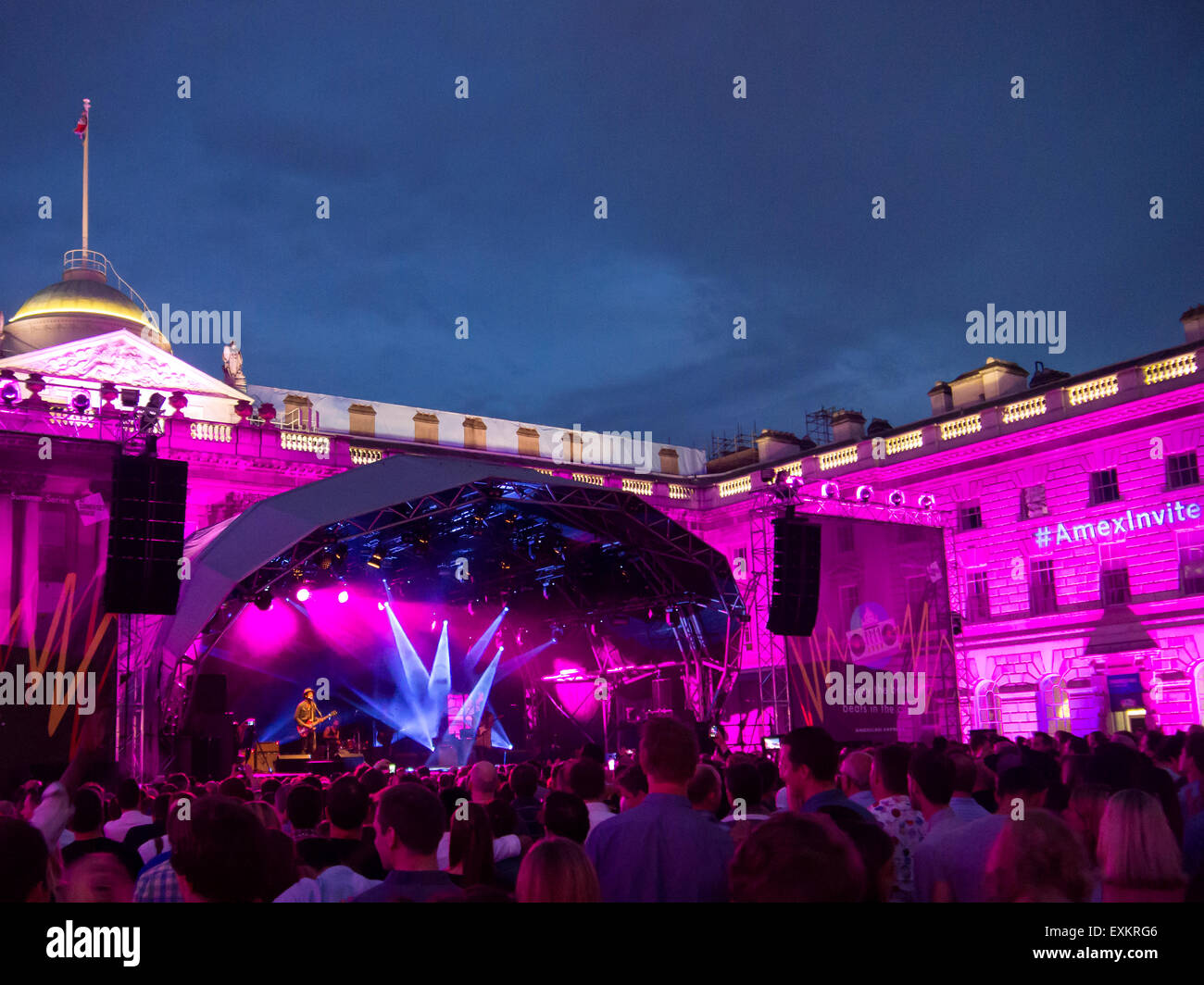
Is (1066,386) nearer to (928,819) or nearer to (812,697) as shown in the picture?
(812,697)

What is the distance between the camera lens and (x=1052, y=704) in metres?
33.9

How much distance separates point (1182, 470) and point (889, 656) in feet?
35.2

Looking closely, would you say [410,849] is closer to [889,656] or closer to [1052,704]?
[889,656]

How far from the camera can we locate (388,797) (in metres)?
3.99

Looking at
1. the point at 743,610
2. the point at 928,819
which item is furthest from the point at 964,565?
the point at 928,819

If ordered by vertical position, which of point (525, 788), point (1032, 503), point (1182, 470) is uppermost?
point (1182, 470)

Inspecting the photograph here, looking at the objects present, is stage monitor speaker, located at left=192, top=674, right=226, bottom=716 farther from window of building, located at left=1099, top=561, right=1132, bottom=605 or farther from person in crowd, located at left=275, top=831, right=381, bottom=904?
window of building, located at left=1099, top=561, right=1132, bottom=605

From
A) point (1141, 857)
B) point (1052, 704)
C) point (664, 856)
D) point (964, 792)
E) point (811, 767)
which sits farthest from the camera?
point (1052, 704)

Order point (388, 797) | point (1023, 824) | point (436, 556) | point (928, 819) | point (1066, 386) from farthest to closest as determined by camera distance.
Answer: point (1066, 386), point (436, 556), point (928, 819), point (388, 797), point (1023, 824)

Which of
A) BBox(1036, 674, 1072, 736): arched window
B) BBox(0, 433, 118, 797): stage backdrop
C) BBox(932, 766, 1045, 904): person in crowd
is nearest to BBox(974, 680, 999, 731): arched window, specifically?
BBox(1036, 674, 1072, 736): arched window

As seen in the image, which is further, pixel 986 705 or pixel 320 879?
pixel 986 705

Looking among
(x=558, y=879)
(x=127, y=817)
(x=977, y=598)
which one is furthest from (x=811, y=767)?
(x=977, y=598)

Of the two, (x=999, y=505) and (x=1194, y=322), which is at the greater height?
(x=1194, y=322)
